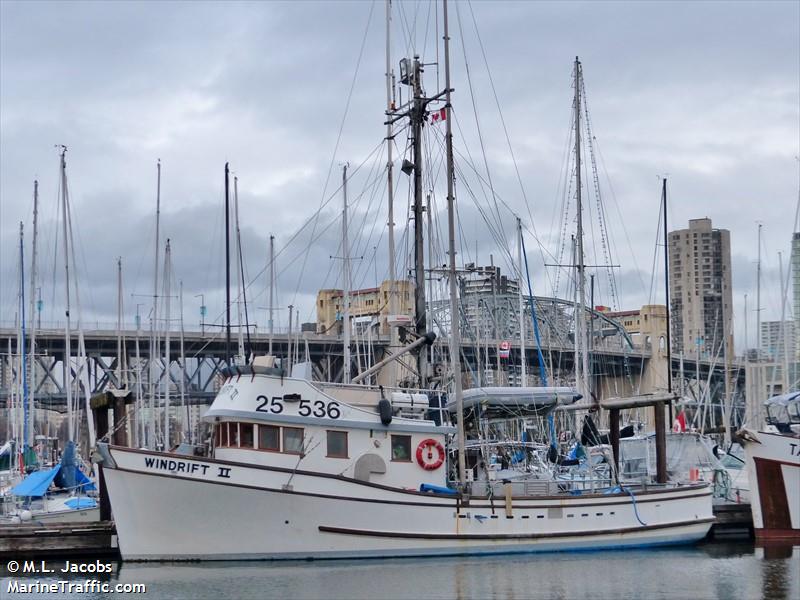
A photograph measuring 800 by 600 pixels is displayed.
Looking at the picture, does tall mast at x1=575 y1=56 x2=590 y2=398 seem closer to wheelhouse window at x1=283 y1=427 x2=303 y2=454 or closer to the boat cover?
the boat cover

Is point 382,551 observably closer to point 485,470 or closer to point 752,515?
point 485,470

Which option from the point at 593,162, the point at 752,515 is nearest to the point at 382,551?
the point at 752,515

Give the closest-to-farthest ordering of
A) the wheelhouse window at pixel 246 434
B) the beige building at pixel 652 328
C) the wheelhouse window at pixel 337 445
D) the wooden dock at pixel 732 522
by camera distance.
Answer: the wheelhouse window at pixel 246 434 → the wheelhouse window at pixel 337 445 → the wooden dock at pixel 732 522 → the beige building at pixel 652 328

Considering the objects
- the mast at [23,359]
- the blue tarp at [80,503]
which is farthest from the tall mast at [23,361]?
the blue tarp at [80,503]

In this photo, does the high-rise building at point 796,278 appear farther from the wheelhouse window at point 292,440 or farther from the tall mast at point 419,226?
the wheelhouse window at point 292,440

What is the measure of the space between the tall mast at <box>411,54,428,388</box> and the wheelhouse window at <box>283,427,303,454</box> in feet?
17.2

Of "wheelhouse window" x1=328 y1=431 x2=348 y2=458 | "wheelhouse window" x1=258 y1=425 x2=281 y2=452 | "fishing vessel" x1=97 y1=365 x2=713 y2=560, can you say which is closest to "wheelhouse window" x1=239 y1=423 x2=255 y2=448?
"fishing vessel" x1=97 y1=365 x2=713 y2=560

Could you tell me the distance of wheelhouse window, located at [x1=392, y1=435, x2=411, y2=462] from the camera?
33.6m

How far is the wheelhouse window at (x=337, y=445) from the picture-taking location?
108ft

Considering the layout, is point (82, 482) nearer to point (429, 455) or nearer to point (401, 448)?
point (401, 448)

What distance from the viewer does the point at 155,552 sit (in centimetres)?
3170

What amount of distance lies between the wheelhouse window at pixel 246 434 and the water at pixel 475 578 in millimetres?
3115

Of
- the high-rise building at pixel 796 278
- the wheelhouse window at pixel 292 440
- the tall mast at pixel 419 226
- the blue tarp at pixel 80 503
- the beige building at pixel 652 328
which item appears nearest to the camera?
the wheelhouse window at pixel 292 440

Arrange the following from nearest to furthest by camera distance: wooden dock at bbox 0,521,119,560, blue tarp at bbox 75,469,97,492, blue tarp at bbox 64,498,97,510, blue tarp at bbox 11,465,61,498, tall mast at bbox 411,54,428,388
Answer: wooden dock at bbox 0,521,119,560 < tall mast at bbox 411,54,428,388 < blue tarp at bbox 11,465,61,498 < blue tarp at bbox 64,498,97,510 < blue tarp at bbox 75,469,97,492
